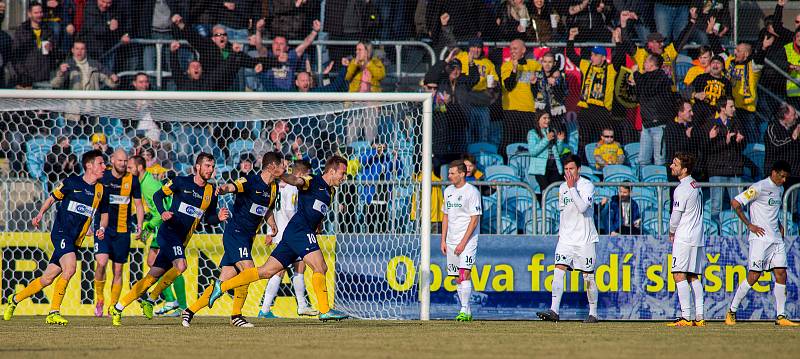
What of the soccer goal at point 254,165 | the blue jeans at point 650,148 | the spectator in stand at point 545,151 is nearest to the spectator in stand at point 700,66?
the blue jeans at point 650,148

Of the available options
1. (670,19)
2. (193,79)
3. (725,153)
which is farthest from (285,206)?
(670,19)

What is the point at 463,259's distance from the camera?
1417 centimetres

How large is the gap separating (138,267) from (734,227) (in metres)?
8.50

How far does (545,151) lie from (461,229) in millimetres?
2861

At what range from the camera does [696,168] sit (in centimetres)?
1652

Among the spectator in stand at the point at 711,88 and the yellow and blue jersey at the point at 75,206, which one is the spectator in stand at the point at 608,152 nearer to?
the spectator in stand at the point at 711,88

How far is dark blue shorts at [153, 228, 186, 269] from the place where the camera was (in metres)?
13.1

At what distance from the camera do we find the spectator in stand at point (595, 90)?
56.1 feet

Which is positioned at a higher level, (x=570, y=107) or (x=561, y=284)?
(x=570, y=107)

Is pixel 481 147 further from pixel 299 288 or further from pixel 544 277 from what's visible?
pixel 299 288

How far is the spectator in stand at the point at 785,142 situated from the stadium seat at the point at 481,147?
4.15m

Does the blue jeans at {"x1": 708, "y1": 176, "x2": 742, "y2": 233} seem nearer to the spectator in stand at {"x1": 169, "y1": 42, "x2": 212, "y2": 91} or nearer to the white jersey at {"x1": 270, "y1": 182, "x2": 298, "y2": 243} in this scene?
the white jersey at {"x1": 270, "y1": 182, "x2": 298, "y2": 243}

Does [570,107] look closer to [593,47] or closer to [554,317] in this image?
[593,47]

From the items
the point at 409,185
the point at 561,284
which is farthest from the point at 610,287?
the point at 409,185
